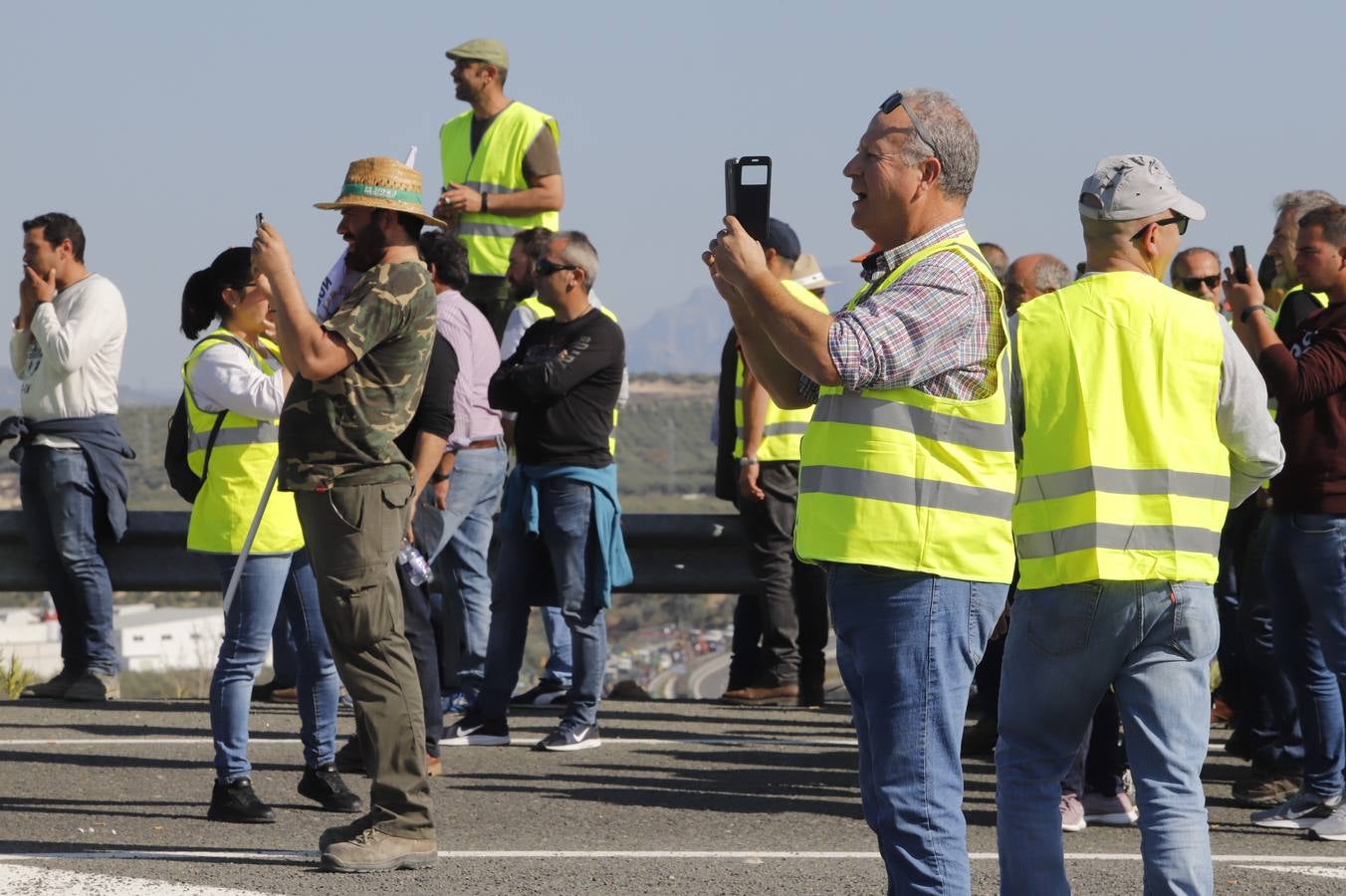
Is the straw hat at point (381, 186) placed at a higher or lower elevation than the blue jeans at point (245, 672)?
higher

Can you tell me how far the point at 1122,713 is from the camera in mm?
4547

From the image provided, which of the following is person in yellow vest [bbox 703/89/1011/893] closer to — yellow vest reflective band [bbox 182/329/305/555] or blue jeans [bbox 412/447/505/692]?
yellow vest reflective band [bbox 182/329/305/555]

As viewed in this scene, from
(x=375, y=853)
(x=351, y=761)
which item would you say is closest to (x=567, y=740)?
(x=351, y=761)

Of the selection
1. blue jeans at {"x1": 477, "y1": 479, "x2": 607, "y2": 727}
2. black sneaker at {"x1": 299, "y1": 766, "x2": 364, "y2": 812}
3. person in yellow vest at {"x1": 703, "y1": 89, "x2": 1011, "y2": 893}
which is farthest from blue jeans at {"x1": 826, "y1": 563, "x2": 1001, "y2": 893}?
blue jeans at {"x1": 477, "y1": 479, "x2": 607, "y2": 727}

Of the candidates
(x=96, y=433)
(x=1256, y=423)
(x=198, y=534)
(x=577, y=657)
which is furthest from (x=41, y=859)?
(x=96, y=433)

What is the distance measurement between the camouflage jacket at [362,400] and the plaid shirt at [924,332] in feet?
6.73

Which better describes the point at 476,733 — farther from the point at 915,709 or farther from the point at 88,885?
the point at 915,709

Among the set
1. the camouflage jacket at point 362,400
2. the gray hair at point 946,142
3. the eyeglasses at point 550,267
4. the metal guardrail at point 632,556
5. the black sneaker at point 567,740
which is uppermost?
the gray hair at point 946,142

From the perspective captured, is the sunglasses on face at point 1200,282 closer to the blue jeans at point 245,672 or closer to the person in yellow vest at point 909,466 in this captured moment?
the blue jeans at point 245,672

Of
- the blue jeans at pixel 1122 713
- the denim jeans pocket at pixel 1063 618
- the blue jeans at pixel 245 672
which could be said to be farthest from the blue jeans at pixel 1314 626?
the blue jeans at pixel 245 672

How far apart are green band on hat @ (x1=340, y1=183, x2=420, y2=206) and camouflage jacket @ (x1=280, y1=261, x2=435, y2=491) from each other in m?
0.25

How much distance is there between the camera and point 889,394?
4113 millimetres

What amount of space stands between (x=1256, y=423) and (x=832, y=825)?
110 inches

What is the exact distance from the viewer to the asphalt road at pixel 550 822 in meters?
5.84
